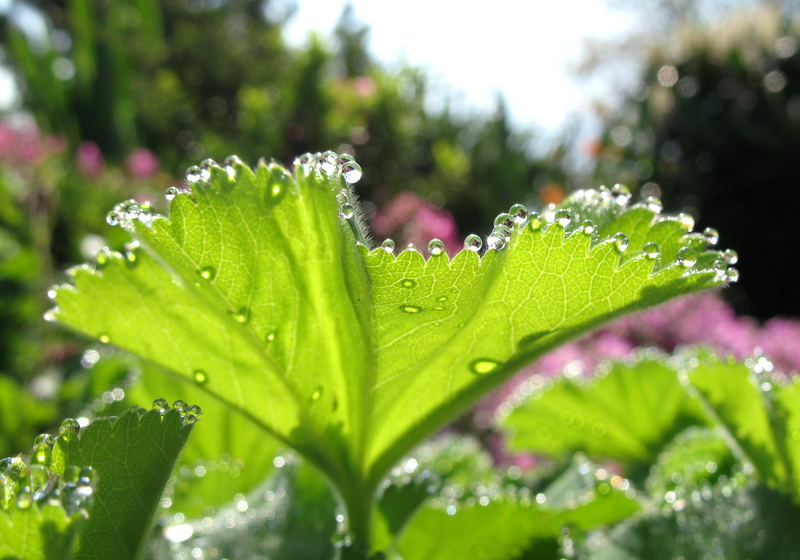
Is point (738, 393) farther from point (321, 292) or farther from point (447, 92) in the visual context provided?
point (447, 92)

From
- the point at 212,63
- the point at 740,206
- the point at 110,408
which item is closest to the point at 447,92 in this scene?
the point at 740,206

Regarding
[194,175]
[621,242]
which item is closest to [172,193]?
[194,175]

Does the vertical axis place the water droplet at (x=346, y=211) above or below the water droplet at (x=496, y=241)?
above

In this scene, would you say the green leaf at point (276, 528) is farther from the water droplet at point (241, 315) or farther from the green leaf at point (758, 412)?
the green leaf at point (758, 412)

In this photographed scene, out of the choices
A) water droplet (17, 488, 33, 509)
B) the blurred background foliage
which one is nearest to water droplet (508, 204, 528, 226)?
water droplet (17, 488, 33, 509)

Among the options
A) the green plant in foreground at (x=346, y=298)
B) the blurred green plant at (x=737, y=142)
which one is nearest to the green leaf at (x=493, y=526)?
the green plant in foreground at (x=346, y=298)

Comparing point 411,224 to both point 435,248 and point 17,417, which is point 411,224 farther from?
point 435,248
